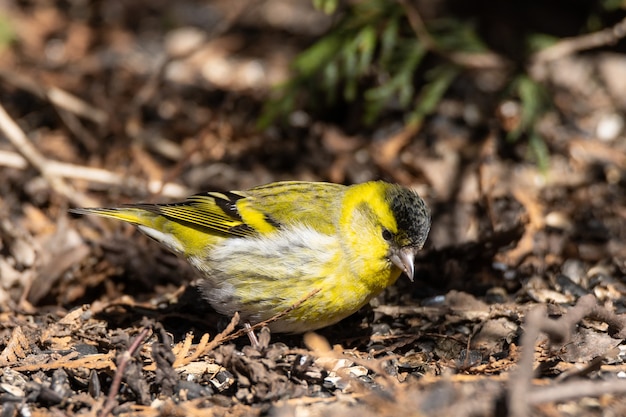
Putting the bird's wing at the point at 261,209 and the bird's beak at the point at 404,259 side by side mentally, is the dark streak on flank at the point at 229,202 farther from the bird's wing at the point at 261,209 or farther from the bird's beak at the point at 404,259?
the bird's beak at the point at 404,259

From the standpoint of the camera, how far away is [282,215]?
3.80 meters

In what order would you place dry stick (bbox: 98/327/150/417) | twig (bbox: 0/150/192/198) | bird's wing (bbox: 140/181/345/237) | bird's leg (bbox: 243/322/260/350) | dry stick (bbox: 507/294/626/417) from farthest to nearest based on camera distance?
twig (bbox: 0/150/192/198)
bird's wing (bbox: 140/181/345/237)
bird's leg (bbox: 243/322/260/350)
dry stick (bbox: 98/327/150/417)
dry stick (bbox: 507/294/626/417)

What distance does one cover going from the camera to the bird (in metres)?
→ 3.54

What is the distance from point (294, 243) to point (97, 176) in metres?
2.10

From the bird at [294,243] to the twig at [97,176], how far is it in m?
1.20

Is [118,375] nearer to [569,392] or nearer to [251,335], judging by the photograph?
[251,335]

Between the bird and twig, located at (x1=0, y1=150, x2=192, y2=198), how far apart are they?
120 cm

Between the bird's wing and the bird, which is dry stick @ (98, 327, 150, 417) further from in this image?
the bird's wing

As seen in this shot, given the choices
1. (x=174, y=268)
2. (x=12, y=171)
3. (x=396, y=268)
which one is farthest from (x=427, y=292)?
(x=12, y=171)

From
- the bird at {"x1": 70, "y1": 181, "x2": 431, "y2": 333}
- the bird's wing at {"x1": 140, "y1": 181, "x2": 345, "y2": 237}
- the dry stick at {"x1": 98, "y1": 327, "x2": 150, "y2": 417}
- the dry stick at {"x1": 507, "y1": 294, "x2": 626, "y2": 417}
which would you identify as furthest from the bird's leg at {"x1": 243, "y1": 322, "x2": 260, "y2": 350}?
the dry stick at {"x1": 507, "y1": 294, "x2": 626, "y2": 417}

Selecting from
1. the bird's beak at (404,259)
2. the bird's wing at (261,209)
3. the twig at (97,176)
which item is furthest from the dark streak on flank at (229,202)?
the twig at (97,176)

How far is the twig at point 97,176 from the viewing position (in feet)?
16.9

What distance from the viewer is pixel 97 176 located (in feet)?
17.1

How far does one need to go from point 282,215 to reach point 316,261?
35 cm
